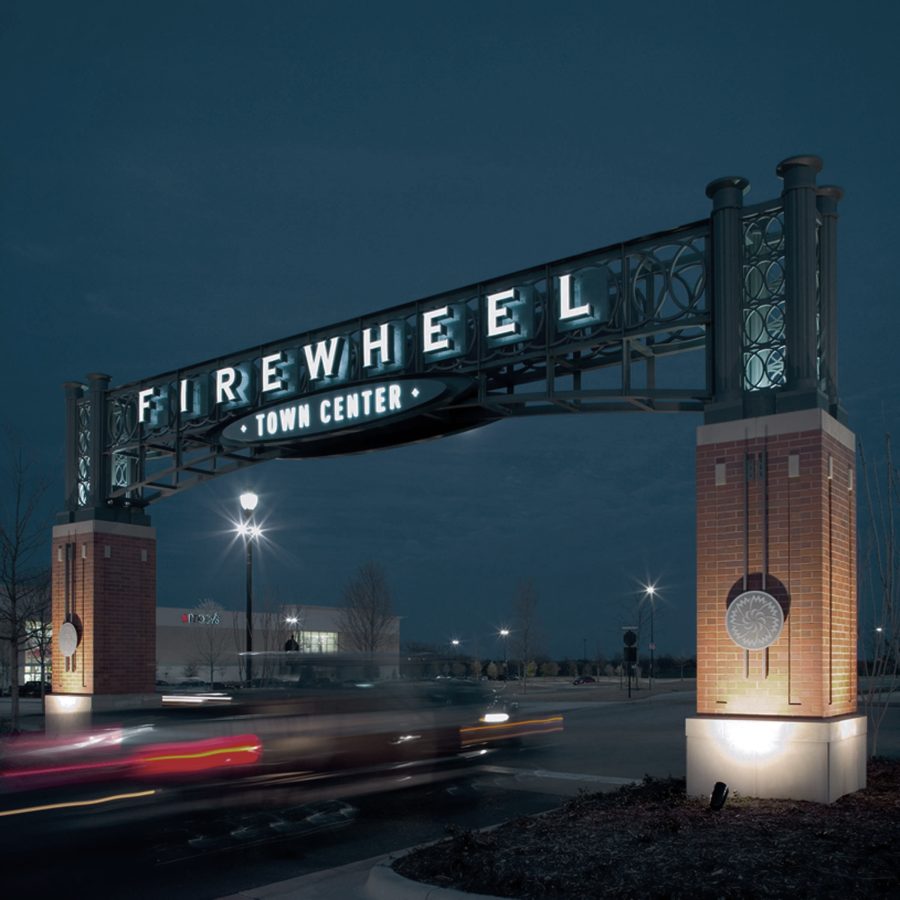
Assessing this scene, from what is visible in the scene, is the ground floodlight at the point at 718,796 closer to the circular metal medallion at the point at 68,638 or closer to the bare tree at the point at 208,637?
the circular metal medallion at the point at 68,638

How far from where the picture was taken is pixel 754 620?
39.3 feet

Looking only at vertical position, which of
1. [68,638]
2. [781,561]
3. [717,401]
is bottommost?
[68,638]

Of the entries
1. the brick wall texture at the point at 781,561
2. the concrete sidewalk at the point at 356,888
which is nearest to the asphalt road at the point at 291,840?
the concrete sidewalk at the point at 356,888

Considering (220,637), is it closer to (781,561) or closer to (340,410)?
(340,410)

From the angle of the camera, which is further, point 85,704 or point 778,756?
point 85,704

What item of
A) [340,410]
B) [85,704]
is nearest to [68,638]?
[85,704]

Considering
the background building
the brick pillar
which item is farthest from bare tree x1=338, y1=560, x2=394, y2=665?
the brick pillar

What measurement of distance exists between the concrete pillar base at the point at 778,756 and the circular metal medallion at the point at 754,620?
899mm

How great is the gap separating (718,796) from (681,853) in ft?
7.60

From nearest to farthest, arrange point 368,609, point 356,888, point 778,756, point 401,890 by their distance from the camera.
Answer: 1. point 401,890
2. point 356,888
3. point 778,756
4. point 368,609

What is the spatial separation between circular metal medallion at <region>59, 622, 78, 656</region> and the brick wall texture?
14142 mm

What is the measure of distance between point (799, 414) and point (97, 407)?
15.6m

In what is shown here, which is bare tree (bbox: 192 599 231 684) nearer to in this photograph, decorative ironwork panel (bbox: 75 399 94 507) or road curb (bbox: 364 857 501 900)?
decorative ironwork panel (bbox: 75 399 94 507)

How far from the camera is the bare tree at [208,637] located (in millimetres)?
76125
